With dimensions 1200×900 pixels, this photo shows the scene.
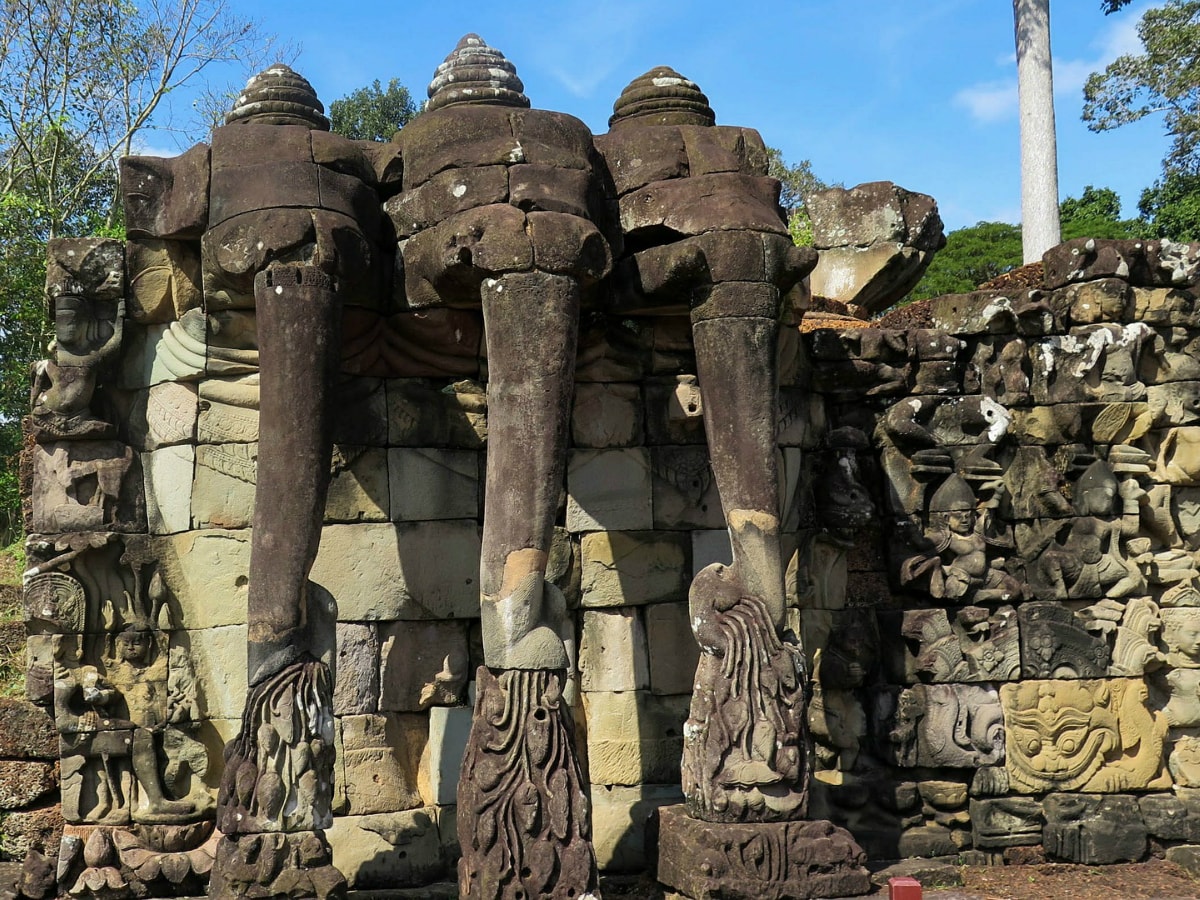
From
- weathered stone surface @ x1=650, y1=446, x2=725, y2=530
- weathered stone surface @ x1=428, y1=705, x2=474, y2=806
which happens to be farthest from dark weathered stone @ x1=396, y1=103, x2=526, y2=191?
weathered stone surface @ x1=428, y1=705, x2=474, y2=806

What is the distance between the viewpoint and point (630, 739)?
7340mm

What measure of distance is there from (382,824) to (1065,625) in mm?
4198

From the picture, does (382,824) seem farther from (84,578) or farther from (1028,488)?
(1028,488)

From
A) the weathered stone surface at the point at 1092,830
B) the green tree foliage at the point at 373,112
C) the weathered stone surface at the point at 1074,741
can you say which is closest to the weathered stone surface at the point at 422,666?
the weathered stone surface at the point at 1074,741

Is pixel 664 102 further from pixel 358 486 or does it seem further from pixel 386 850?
pixel 386 850

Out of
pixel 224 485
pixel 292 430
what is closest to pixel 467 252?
pixel 292 430

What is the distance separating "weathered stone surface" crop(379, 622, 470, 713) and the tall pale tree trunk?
12830mm

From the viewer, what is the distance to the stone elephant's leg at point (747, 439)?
21.0 feet

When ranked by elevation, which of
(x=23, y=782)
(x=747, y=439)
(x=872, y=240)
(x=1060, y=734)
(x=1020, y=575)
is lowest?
(x=23, y=782)

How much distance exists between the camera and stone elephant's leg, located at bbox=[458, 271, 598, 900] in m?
5.71

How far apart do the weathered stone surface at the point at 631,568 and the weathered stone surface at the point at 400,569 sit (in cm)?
65

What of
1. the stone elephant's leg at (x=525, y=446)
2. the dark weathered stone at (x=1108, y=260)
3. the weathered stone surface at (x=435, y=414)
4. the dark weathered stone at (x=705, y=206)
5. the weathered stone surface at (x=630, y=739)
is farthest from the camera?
the dark weathered stone at (x=1108, y=260)

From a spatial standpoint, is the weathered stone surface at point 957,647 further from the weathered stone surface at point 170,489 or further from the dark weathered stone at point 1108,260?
the weathered stone surface at point 170,489

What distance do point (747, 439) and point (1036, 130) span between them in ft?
44.6
